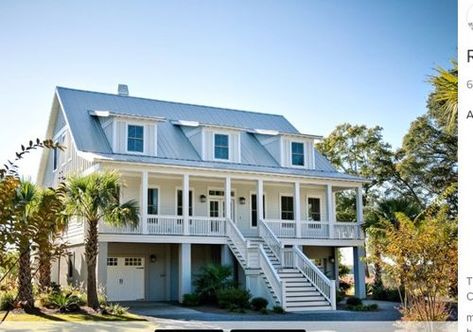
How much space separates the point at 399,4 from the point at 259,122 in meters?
15.7

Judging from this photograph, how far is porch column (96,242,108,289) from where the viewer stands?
16016 mm

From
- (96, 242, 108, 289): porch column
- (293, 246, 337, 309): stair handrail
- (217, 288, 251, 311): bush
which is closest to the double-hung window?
(96, 242, 108, 289): porch column

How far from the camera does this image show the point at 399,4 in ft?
28.3

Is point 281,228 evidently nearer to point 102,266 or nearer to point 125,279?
point 125,279

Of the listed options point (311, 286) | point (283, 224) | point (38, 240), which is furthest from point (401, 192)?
point (38, 240)

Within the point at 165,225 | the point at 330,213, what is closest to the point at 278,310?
the point at 165,225

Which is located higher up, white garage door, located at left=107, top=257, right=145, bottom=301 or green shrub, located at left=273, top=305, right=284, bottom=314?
white garage door, located at left=107, top=257, right=145, bottom=301

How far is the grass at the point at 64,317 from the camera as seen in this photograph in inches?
496

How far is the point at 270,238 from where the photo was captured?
60.7 feet

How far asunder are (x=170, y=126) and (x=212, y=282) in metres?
6.59

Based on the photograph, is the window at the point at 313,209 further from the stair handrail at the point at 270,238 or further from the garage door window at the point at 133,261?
the garage door window at the point at 133,261

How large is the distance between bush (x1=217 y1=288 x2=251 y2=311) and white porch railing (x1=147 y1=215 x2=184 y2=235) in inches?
104

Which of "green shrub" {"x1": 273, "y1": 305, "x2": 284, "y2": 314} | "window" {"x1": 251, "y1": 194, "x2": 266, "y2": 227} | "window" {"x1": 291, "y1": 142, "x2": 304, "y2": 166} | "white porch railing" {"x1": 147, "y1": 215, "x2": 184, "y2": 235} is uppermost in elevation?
"window" {"x1": 291, "y1": 142, "x2": 304, "y2": 166}

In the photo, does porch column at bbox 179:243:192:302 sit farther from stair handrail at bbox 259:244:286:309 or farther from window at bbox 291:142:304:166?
window at bbox 291:142:304:166
